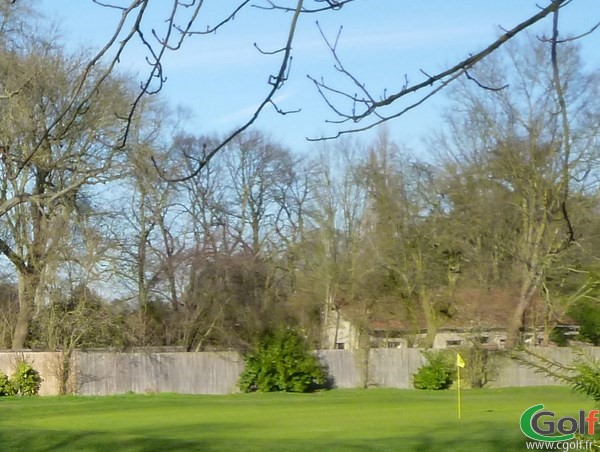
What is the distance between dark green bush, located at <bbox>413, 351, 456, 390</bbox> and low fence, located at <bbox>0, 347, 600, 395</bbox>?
35.5 inches

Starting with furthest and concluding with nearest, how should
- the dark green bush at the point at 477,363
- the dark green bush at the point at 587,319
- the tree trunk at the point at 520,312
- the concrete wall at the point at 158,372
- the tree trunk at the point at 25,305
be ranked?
1. the dark green bush at the point at 587,319
2. the tree trunk at the point at 520,312
3. the dark green bush at the point at 477,363
4. the tree trunk at the point at 25,305
5. the concrete wall at the point at 158,372

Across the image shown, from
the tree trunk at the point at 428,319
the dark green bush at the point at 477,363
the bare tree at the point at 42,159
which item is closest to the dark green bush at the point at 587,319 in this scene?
the dark green bush at the point at 477,363

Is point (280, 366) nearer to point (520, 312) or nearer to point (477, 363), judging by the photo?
point (477, 363)

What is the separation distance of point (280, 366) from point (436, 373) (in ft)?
19.0

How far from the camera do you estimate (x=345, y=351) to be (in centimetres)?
3916

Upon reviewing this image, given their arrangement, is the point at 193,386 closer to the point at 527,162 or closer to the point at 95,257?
the point at 95,257

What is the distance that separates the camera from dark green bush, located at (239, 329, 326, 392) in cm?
3647

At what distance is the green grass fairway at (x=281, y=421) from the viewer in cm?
1611

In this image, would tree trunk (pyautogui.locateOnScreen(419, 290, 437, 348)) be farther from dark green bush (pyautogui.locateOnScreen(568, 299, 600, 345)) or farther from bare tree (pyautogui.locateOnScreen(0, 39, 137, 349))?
bare tree (pyautogui.locateOnScreen(0, 39, 137, 349))

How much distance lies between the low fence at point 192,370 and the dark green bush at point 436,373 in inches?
35.5

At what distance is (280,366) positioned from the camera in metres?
36.4

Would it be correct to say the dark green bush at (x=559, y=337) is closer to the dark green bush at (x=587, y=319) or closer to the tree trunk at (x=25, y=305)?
the dark green bush at (x=587, y=319)

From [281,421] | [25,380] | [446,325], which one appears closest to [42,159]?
[281,421]

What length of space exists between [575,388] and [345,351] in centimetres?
3506
